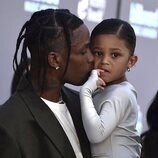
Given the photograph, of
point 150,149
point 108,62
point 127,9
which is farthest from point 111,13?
point 150,149

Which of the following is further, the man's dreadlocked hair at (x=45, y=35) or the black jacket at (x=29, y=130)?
the man's dreadlocked hair at (x=45, y=35)

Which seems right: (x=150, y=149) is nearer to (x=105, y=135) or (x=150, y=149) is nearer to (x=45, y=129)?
(x=105, y=135)

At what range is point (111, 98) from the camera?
1542mm

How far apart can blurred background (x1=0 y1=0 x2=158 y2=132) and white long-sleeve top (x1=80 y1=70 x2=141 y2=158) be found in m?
1.12

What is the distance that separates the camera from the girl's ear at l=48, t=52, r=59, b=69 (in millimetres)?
1475

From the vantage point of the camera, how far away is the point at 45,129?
1.40 metres

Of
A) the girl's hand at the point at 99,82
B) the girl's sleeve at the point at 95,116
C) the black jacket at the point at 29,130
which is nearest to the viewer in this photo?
the black jacket at the point at 29,130

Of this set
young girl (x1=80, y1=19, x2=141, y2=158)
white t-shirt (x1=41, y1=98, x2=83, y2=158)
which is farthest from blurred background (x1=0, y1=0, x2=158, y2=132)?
white t-shirt (x1=41, y1=98, x2=83, y2=158)

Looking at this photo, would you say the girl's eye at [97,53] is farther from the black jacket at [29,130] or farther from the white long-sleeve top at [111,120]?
the black jacket at [29,130]

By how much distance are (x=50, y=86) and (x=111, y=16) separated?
155 centimetres

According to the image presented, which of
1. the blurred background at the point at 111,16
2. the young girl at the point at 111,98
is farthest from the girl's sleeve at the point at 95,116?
the blurred background at the point at 111,16

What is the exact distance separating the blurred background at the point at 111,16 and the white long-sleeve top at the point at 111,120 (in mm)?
1119

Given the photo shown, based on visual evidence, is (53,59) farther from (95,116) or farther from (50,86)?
(95,116)

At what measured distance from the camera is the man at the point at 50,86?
1.39 m
